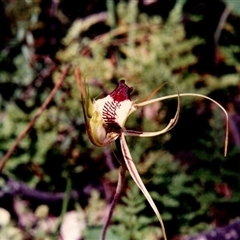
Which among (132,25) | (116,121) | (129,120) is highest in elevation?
(132,25)

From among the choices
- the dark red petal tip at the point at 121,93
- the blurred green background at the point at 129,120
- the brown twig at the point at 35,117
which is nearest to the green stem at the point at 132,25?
the blurred green background at the point at 129,120

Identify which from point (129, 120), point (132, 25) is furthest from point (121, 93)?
point (132, 25)

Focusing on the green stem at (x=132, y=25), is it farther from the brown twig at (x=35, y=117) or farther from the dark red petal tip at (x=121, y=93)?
the dark red petal tip at (x=121, y=93)

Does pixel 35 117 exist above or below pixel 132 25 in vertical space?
below

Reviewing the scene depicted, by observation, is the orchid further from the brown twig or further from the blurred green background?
the brown twig

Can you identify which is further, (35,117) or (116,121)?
(35,117)

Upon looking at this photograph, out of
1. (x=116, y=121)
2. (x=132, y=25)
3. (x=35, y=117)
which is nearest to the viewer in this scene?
(x=116, y=121)

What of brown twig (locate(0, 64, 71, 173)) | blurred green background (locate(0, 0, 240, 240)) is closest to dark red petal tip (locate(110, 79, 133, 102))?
blurred green background (locate(0, 0, 240, 240))

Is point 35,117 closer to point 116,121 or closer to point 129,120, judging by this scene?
point 129,120
